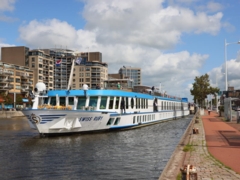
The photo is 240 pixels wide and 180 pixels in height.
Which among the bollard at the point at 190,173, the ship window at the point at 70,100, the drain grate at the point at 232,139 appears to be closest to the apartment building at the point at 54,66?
the ship window at the point at 70,100

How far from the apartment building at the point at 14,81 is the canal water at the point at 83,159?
87686 millimetres

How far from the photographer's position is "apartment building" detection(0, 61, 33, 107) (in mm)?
113481

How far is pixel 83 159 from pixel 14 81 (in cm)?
11049

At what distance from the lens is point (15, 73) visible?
398 feet

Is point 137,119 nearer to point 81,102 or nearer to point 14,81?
point 81,102

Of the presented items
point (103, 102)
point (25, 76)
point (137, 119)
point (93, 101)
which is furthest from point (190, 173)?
point (25, 76)

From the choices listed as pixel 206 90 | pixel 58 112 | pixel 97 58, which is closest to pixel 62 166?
pixel 58 112

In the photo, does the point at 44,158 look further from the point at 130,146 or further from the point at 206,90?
the point at 206,90

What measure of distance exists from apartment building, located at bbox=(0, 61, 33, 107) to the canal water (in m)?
87.7

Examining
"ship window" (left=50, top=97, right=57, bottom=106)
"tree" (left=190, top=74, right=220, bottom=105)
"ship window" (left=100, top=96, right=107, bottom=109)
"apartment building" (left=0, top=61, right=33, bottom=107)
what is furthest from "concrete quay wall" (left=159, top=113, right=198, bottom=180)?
"apartment building" (left=0, top=61, right=33, bottom=107)

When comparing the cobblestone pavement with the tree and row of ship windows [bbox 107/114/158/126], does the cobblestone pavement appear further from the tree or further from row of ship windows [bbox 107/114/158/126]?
the tree

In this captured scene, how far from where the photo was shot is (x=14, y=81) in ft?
399

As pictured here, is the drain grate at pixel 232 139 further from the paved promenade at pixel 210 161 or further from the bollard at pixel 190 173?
the bollard at pixel 190 173

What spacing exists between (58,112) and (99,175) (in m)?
12.3
